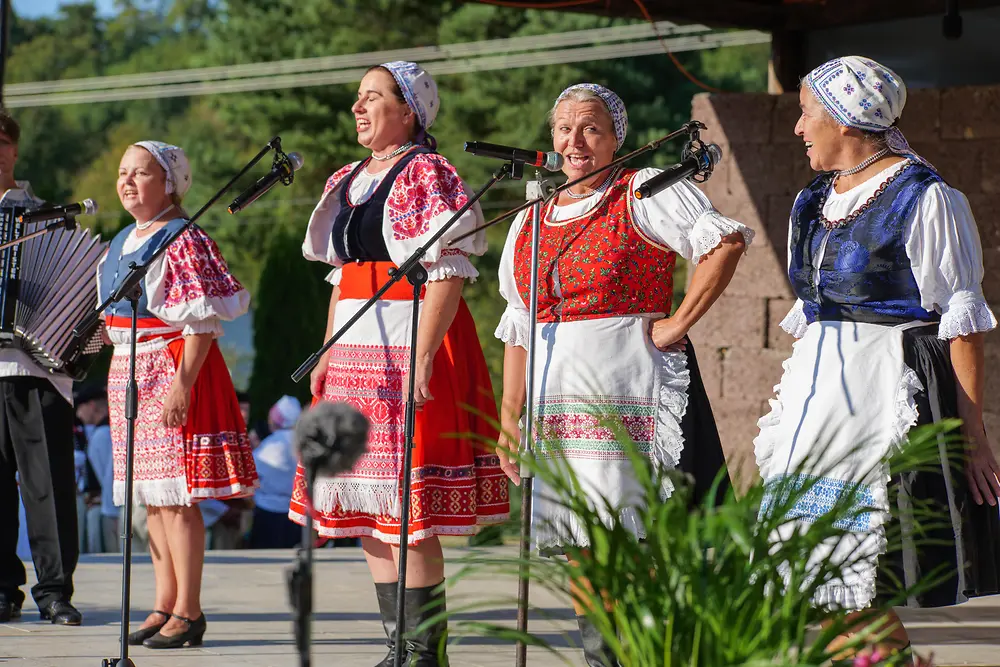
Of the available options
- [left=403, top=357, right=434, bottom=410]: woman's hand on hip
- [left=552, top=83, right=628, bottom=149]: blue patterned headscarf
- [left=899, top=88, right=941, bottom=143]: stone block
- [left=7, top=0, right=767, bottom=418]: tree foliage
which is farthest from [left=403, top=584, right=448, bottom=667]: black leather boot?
[left=7, top=0, right=767, bottom=418]: tree foliage

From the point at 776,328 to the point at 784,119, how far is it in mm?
958

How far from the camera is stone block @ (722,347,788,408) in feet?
21.9

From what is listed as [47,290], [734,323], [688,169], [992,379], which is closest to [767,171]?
[734,323]

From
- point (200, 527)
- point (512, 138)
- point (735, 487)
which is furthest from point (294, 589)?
point (512, 138)

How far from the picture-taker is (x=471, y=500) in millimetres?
4188

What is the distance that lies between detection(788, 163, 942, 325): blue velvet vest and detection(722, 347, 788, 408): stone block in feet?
10.5

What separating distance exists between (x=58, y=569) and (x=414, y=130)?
2212 mm

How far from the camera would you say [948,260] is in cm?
324

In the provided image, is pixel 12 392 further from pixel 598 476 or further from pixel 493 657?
pixel 598 476

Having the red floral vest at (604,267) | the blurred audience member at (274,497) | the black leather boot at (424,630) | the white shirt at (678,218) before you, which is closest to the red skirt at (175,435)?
the black leather boot at (424,630)

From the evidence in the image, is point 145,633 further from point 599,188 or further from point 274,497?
point 274,497

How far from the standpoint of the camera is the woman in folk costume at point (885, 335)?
327 centimetres

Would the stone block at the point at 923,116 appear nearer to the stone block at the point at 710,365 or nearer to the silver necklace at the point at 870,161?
the stone block at the point at 710,365

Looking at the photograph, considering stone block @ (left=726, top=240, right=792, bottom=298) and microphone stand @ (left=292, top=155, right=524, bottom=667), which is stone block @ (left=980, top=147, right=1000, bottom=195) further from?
microphone stand @ (left=292, top=155, right=524, bottom=667)
